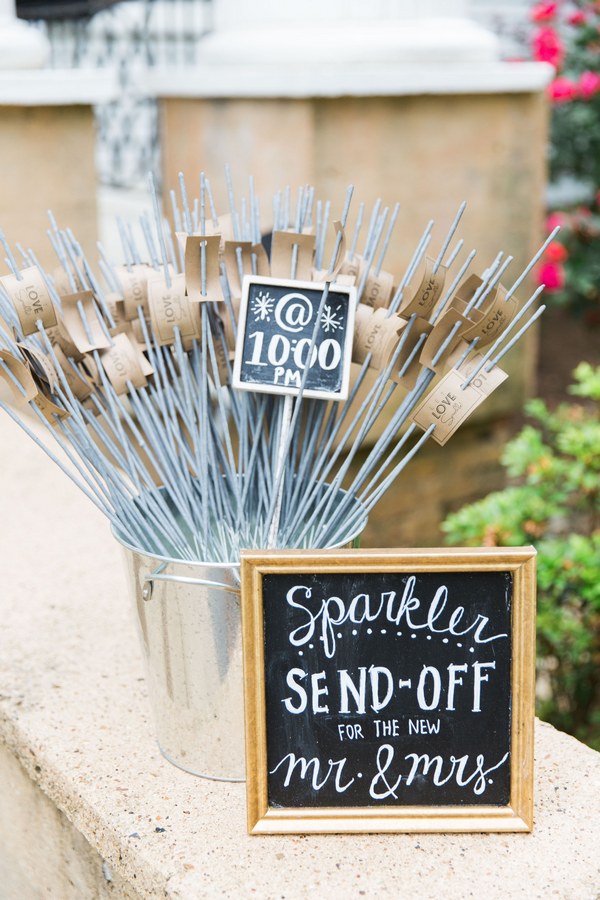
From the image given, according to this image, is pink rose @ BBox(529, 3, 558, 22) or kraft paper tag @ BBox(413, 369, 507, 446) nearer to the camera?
kraft paper tag @ BBox(413, 369, 507, 446)

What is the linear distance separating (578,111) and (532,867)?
16.3 feet

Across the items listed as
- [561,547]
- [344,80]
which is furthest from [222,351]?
[344,80]

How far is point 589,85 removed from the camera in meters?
5.05

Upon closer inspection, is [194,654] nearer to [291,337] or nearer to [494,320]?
[291,337]

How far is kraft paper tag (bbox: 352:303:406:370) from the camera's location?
1.14 metres

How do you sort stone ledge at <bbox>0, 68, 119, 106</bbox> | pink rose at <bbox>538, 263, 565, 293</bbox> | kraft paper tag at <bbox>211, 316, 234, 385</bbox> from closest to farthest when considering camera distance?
1. kraft paper tag at <bbox>211, 316, 234, 385</bbox>
2. stone ledge at <bbox>0, 68, 119, 106</bbox>
3. pink rose at <bbox>538, 263, 565, 293</bbox>

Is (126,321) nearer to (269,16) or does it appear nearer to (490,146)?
(269,16)

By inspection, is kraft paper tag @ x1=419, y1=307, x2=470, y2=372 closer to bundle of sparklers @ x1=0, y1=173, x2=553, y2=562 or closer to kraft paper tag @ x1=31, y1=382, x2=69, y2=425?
bundle of sparklers @ x1=0, y1=173, x2=553, y2=562

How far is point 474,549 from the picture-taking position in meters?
0.98

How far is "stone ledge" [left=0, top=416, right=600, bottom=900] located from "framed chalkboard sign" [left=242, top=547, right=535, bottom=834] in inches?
1.3

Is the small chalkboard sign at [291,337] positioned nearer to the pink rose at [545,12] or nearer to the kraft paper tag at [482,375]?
the kraft paper tag at [482,375]

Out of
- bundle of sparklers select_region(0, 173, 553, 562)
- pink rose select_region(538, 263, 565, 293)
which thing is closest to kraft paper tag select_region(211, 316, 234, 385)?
bundle of sparklers select_region(0, 173, 553, 562)

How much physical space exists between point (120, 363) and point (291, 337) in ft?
0.69

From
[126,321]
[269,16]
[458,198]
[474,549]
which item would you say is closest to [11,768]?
[126,321]
